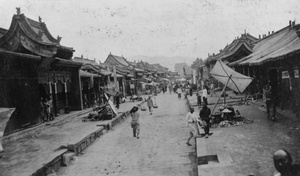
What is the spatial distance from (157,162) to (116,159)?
1.60 metres

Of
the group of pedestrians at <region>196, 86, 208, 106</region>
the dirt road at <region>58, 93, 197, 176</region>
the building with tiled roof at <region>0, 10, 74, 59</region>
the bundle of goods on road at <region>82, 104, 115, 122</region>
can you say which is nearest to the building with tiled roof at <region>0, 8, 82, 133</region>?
the building with tiled roof at <region>0, 10, 74, 59</region>

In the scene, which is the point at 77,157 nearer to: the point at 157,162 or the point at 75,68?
the point at 157,162

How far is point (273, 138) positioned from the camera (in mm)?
9297

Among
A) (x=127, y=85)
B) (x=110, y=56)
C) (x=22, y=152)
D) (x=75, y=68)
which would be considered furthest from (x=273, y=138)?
(x=110, y=56)

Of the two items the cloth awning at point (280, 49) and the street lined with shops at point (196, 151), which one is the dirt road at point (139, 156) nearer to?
the street lined with shops at point (196, 151)

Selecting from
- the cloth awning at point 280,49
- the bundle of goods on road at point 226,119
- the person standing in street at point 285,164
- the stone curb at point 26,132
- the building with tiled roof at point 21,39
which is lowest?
the stone curb at point 26,132

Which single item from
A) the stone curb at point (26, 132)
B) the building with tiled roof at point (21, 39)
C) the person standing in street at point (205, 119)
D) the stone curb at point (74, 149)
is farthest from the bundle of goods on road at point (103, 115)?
the person standing in street at point (205, 119)

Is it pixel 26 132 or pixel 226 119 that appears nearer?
pixel 226 119

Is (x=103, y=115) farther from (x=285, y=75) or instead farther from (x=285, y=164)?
(x=285, y=164)

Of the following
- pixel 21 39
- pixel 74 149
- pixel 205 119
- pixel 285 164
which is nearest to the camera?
pixel 285 164

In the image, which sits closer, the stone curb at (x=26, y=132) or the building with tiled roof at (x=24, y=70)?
the stone curb at (x=26, y=132)

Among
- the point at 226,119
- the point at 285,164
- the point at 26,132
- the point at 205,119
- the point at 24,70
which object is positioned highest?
the point at 24,70

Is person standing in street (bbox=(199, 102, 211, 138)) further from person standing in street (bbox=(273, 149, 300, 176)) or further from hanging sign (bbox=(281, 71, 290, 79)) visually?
person standing in street (bbox=(273, 149, 300, 176))

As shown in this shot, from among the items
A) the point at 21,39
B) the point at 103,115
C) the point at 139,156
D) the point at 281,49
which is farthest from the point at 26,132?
the point at 281,49
